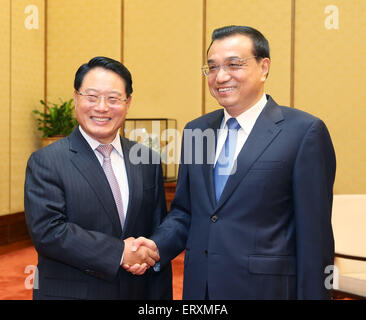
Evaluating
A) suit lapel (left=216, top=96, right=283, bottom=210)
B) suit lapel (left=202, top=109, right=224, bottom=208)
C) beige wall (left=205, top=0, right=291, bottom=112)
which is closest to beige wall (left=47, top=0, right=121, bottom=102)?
beige wall (left=205, top=0, right=291, bottom=112)

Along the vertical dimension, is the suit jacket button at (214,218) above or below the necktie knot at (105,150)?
below

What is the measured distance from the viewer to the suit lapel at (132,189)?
1.85 metres

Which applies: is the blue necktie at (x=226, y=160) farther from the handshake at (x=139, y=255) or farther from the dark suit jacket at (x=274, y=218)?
the handshake at (x=139, y=255)

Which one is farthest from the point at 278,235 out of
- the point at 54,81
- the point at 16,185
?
the point at 54,81

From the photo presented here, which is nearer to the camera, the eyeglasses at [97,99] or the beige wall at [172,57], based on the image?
the eyeglasses at [97,99]

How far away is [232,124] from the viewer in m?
1.85

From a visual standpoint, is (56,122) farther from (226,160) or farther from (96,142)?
(226,160)

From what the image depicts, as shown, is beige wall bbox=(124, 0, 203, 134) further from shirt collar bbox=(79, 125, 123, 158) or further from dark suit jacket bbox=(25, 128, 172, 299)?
dark suit jacket bbox=(25, 128, 172, 299)

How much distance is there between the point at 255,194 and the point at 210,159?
253 mm

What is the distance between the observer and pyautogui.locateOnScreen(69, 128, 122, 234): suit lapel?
180 centimetres

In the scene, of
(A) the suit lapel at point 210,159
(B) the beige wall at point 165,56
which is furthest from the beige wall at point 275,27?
(A) the suit lapel at point 210,159

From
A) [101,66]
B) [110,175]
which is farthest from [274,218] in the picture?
[101,66]

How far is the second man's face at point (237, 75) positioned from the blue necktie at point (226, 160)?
0.26 feet
